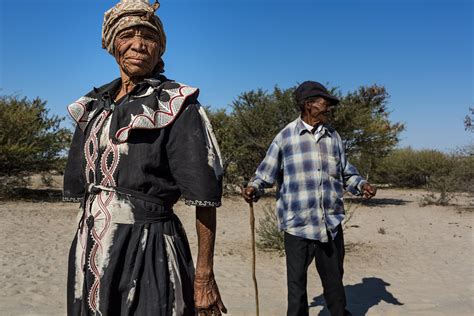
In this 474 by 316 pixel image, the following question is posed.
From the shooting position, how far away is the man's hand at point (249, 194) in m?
3.41

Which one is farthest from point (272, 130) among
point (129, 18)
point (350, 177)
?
point (129, 18)

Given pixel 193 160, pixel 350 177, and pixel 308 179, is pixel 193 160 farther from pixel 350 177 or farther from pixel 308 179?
pixel 350 177

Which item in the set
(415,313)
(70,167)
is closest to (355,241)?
(415,313)

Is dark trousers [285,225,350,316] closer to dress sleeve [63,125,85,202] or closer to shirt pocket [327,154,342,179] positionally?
shirt pocket [327,154,342,179]

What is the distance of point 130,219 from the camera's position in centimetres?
166

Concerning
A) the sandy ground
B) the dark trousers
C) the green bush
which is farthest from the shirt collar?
the green bush

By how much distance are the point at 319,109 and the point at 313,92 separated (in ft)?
0.47

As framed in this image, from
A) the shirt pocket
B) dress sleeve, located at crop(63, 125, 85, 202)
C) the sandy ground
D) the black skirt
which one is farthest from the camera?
the sandy ground

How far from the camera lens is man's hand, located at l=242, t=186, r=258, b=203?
341 cm

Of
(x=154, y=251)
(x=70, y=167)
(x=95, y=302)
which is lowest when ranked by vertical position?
(x=95, y=302)

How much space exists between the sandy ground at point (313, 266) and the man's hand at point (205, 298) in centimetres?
304

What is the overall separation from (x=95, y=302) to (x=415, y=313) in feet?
12.8

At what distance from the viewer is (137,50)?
1800 mm

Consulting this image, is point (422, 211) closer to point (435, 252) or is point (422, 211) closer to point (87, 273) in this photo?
point (435, 252)
